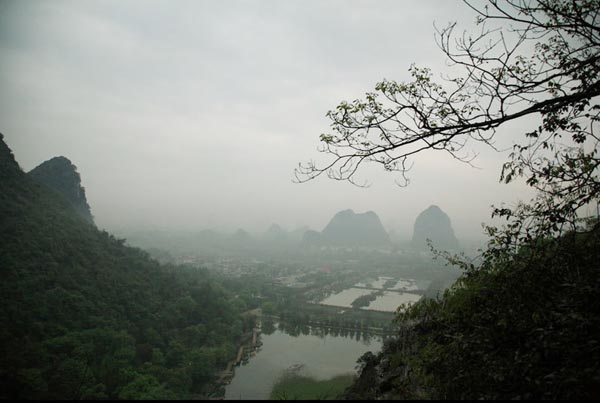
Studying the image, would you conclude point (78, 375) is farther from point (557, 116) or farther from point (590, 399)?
point (557, 116)

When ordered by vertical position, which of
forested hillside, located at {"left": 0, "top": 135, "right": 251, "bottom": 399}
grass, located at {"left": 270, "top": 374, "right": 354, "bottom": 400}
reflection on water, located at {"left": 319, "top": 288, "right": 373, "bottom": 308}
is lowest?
reflection on water, located at {"left": 319, "top": 288, "right": 373, "bottom": 308}

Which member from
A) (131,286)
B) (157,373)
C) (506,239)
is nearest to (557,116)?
(506,239)

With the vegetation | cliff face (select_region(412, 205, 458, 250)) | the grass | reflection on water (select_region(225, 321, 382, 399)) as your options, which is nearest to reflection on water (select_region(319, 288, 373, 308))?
the vegetation

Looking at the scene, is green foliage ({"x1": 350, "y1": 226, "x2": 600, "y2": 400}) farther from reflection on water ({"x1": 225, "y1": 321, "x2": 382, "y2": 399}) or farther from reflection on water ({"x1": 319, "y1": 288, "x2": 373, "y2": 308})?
reflection on water ({"x1": 319, "y1": 288, "x2": 373, "y2": 308})

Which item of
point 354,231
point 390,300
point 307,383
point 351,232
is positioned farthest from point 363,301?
point 354,231

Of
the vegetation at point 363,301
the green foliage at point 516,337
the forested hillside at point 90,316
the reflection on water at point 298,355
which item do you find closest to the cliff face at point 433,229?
the vegetation at point 363,301
